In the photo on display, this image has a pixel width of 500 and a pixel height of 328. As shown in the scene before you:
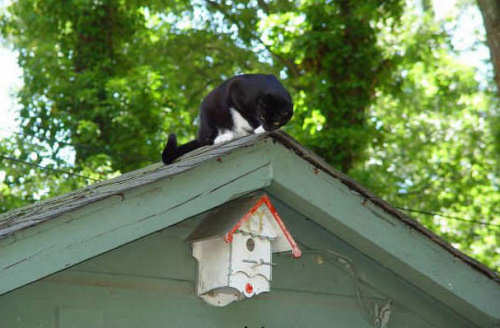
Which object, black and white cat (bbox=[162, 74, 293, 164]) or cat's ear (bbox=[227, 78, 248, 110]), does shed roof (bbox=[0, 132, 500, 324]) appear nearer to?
black and white cat (bbox=[162, 74, 293, 164])

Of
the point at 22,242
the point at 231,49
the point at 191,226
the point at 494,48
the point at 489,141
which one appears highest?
the point at 231,49

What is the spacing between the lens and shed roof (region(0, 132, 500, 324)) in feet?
7.20

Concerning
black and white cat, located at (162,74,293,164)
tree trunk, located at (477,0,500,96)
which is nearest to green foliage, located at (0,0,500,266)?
tree trunk, located at (477,0,500,96)

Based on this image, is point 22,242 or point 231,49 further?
point 231,49

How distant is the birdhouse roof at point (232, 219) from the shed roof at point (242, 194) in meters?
0.10

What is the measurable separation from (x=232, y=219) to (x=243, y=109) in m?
1.30

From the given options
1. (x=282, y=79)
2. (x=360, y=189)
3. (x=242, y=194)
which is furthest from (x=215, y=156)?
(x=282, y=79)

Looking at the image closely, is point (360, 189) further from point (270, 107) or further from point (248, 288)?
point (270, 107)

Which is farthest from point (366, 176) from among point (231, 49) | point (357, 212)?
point (357, 212)

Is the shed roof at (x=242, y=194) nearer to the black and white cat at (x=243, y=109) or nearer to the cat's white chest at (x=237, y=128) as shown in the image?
the black and white cat at (x=243, y=109)

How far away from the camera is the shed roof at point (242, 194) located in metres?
2.20

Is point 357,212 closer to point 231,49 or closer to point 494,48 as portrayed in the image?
point 494,48

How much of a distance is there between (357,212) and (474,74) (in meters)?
16.3

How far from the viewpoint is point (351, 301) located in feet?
11.8
